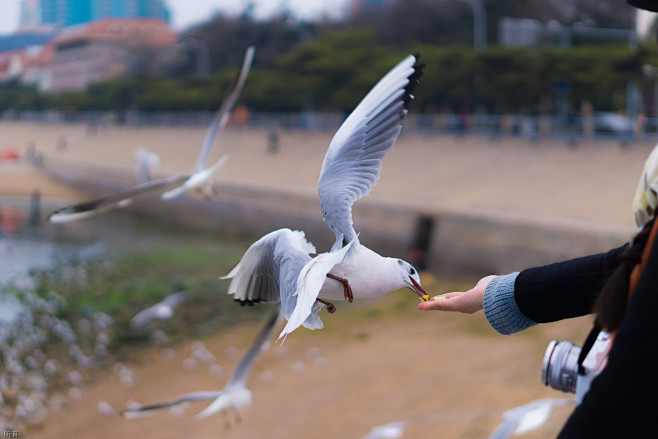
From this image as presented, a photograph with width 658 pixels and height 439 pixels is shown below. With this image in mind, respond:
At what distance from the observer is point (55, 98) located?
147 ft

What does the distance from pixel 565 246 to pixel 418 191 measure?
6285 mm

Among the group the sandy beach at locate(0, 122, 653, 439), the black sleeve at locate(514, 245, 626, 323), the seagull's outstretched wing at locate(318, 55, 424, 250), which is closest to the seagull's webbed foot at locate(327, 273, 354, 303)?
the seagull's outstretched wing at locate(318, 55, 424, 250)

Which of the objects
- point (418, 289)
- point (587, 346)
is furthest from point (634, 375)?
point (418, 289)

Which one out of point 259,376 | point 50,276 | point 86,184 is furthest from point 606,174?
point 86,184

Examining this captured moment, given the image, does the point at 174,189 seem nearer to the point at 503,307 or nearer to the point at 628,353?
the point at 503,307

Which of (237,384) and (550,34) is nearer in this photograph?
(237,384)

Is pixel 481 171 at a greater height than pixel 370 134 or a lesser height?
lesser

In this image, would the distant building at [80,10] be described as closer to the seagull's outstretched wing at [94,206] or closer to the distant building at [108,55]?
the distant building at [108,55]

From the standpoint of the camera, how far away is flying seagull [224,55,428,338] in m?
1.32

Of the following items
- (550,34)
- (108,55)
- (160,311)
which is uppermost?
(550,34)

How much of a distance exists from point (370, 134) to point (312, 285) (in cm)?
43

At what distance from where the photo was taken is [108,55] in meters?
47.3

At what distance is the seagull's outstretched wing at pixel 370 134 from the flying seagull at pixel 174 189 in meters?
0.83

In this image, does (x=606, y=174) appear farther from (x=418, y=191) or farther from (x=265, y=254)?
(x=265, y=254)
